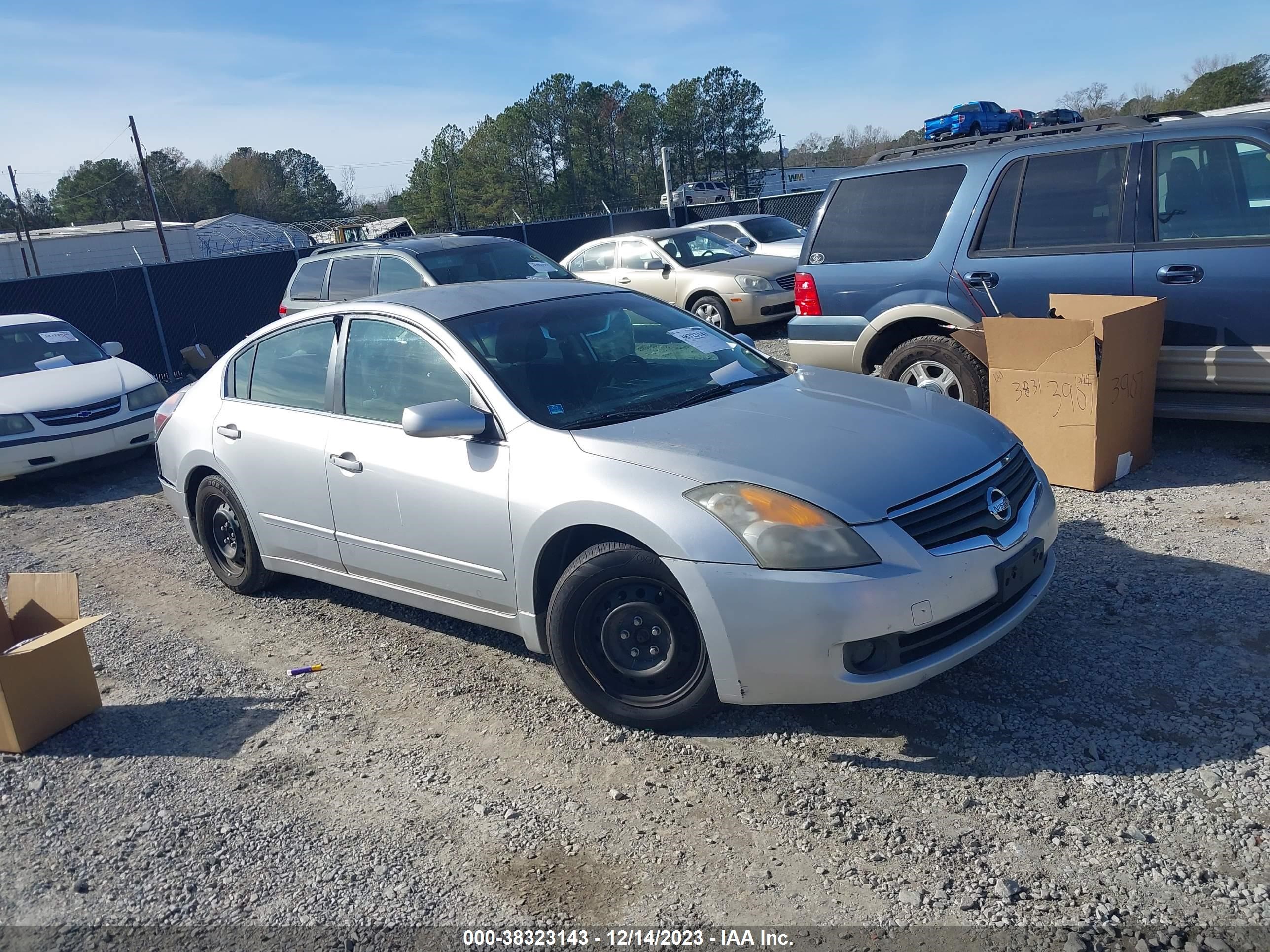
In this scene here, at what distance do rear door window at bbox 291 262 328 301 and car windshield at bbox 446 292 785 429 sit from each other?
7.35m

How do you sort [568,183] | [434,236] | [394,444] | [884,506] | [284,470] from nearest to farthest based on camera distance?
[884,506]
[394,444]
[284,470]
[434,236]
[568,183]

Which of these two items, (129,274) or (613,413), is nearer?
(613,413)

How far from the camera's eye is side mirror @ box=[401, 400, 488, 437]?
388 centimetres

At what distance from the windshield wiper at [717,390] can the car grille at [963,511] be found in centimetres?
116

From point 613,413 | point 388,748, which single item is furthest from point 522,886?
point 613,413

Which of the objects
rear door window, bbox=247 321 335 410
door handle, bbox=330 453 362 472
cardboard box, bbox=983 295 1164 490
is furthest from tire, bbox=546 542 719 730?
cardboard box, bbox=983 295 1164 490

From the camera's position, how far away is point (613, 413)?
4066mm

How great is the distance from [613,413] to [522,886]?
1.86 m

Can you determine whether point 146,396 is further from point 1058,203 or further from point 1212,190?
point 1212,190

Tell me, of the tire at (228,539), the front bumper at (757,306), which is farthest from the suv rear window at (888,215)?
the front bumper at (757,306)

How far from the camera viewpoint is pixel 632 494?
3484mm

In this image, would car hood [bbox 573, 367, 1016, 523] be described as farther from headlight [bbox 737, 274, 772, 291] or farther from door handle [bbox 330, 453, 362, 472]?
headlight [bbox 737, 274, 772, 291]

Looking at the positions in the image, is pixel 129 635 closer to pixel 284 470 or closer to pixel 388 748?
pixel 284 470

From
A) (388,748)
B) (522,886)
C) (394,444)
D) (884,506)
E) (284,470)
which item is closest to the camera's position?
(522,886)
